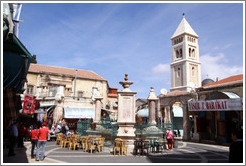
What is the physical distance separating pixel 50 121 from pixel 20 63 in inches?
755

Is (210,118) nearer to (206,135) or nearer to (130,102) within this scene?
(206,135)

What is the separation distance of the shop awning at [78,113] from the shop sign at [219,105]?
1351cm

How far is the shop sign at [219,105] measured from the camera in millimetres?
14033

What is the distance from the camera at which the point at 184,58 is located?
170ft

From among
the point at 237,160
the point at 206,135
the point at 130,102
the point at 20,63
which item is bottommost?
the point at 206,135

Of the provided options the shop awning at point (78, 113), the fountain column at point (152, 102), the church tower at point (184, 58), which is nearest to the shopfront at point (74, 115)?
the shop awning at point (78, 113)

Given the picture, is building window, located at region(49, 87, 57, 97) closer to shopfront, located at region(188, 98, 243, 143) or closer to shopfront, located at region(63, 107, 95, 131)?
shopfront, located at region(63, 107, 95, 131)

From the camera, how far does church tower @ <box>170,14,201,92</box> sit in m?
51.2

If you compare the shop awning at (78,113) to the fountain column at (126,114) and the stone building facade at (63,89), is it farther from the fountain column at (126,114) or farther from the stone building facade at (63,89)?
the fountain column at (126,114)

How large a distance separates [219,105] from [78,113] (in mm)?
16809

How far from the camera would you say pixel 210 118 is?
62.8 feet

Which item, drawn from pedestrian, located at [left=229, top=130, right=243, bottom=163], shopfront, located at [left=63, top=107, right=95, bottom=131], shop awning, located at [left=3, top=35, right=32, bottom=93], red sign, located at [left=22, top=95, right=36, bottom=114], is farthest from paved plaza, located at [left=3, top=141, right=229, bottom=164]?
shopfront, located at [left=63, top=107, right=95, bottom=131]

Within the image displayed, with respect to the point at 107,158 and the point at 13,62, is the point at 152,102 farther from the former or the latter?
the point at 13,62

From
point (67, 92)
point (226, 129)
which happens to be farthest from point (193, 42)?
point (226, 129)
